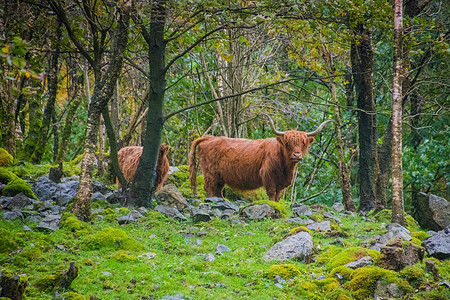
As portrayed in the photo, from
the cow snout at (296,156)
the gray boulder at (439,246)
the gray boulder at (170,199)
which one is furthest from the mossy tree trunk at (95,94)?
the gray boulder at (439,246)

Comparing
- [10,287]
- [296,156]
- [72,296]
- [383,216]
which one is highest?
[296,156]

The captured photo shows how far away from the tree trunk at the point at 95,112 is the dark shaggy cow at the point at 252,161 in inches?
166

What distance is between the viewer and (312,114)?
56.1 feet

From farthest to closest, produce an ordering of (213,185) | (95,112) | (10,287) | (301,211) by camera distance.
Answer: (213,185) < (301,211) < (95,112) < (10,287)

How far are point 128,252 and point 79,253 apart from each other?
0.69 meters

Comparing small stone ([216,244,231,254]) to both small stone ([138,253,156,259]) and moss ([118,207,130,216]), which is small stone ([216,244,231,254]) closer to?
small stone ([138,253,156,259])

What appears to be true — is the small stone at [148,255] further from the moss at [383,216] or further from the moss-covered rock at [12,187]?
the moss at [383,216]

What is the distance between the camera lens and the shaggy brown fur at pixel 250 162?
10508 millimetres

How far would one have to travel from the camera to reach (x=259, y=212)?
8.80m

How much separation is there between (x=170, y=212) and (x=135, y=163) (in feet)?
11.6

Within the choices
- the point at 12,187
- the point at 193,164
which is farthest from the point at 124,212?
the point at 193,164

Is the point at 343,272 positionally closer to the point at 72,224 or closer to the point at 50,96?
the point at 72,224

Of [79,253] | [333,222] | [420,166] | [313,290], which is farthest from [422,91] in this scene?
[79,253]

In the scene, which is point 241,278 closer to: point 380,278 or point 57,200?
point 380,278
